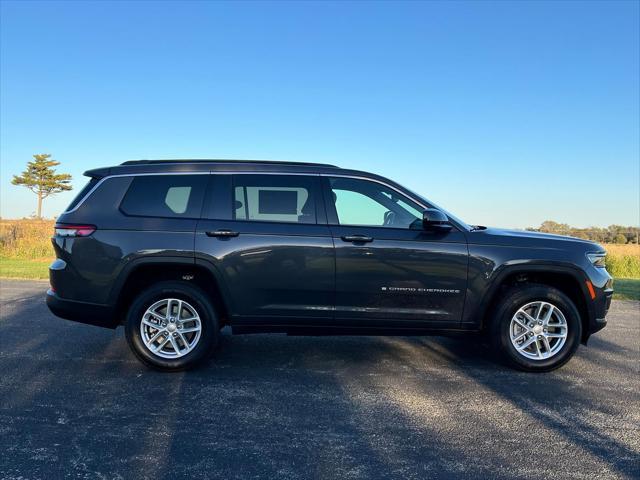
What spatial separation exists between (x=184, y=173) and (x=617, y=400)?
14.6 feet

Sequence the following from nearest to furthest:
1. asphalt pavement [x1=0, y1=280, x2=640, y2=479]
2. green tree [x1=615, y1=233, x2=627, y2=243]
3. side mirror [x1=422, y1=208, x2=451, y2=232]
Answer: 1. asphalt pavement [x1=0, y1=280, x2=640, y2=479]
2. side mirror [x1=422, y1=208, x2=451, y2=232]
3. green tree [x1=615, y1=233, x2=627, y2=243]

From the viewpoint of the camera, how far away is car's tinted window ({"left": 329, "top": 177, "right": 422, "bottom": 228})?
15.1 ft

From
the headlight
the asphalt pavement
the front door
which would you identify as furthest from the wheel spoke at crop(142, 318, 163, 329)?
the headlight

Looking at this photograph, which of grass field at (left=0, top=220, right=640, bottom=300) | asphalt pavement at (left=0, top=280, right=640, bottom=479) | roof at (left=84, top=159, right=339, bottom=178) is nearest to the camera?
asphalt pavement at (left=0, top=280, right=640, bottom=479)

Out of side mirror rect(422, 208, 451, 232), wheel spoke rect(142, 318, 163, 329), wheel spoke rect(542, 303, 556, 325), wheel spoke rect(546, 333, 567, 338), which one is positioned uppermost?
side mirror rect(422, 208, 451, 232)

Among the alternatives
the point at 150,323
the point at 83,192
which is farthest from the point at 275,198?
the point at 83,192

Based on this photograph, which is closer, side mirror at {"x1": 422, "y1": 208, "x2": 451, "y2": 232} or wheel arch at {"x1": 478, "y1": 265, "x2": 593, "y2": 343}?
side mirror at {"x1": 422, "y1": 208, "x2": 451, "y2": 232}

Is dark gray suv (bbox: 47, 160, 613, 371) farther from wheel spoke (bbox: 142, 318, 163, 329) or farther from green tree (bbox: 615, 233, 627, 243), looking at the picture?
green tree (bbox: 615, 233, 627, 243)

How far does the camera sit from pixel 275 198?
4637mm

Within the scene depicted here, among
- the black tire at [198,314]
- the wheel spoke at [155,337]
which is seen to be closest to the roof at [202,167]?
the black tire at [198,314]

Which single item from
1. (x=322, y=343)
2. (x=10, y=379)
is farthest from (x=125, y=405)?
(x=322, y=343)

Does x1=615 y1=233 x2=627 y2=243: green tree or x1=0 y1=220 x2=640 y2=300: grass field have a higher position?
x1=615 y1=233 x2=627 y2=243: green tree

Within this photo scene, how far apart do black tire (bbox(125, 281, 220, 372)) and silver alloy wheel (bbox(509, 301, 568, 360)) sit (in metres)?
2.98

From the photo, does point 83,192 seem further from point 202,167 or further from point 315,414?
point 315,414
